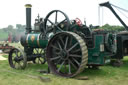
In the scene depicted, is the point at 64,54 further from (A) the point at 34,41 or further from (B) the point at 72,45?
(A) the point at 34,41

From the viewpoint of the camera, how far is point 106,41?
576cm

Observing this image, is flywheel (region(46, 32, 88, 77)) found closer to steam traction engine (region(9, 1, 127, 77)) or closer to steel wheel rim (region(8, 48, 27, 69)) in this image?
steam traction engine (region(9, 1, 127, 77))

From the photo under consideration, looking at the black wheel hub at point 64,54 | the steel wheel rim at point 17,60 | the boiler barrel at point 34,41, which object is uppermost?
the boiler barrel at point 34,41

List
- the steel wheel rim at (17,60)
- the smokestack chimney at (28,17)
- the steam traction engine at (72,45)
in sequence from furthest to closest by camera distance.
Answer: the smokestack chimney at (28,17) < the steel wheel rim at (17,60) < the steam traction engine at (72,45)

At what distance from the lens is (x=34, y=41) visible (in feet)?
23.6

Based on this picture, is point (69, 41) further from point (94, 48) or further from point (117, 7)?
point (117, 7)

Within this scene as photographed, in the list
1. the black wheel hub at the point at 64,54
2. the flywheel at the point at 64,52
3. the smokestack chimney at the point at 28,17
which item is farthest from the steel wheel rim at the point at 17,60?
the black wheel hub at the point at 64,54

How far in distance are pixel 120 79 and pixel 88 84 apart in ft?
4.16

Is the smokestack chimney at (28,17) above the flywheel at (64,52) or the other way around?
above

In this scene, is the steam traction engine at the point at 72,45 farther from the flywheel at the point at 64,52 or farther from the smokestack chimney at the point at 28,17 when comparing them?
the smokestack chimney at the point at 28,17

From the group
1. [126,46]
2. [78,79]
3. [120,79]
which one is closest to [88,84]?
[78,79]

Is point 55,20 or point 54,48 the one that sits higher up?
point 55,20

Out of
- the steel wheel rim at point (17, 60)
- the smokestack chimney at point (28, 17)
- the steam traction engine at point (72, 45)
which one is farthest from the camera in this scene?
the smokestack chimney at point (28, 17)

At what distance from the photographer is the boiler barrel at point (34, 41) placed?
6.96 m
